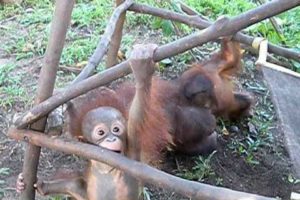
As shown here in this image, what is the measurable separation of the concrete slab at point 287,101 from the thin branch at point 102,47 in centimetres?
66

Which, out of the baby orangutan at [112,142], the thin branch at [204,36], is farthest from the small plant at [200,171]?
the thin branch at [204,36]

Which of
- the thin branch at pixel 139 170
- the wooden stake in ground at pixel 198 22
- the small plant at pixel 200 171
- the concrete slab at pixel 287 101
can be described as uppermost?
the wooden stake in ground at pixel 198 22

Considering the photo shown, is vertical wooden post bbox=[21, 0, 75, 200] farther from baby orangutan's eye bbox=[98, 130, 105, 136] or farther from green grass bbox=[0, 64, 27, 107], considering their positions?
green grass bbox=[0, 64, 27, 107]

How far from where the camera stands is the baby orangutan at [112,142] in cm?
197

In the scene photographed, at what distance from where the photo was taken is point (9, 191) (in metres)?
2.90

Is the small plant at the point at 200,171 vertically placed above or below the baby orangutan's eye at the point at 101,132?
below

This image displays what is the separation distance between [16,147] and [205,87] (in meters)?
0.91

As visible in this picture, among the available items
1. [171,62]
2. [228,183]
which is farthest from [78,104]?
[171,62]

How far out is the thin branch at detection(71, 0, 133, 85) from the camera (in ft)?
8.27

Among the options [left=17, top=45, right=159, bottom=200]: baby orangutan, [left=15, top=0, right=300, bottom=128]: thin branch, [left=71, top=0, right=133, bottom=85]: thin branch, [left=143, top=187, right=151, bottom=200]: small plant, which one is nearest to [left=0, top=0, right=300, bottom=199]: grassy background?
[left=143, top=187, right=151, bottom=200]: small plant

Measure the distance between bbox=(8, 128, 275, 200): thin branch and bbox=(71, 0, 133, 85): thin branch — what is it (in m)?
0.25

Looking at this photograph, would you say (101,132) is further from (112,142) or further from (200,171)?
(200,171)

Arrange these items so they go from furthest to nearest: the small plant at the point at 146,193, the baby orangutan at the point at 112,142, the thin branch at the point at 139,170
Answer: the small plant at the point at 146,193 < the baby orangutan at the point at 112,142 < the thin branch at the point at 139,170

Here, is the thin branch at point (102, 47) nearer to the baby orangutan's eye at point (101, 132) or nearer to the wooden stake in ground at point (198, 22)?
the wooden stake in ground at point (198, 22)
